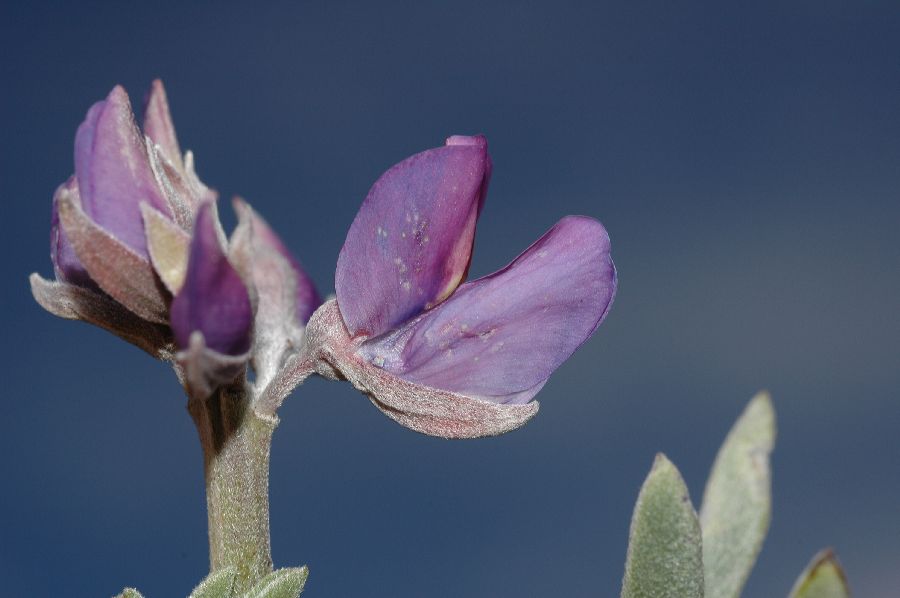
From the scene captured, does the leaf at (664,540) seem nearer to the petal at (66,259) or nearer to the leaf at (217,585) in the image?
the leaf at (217,585)

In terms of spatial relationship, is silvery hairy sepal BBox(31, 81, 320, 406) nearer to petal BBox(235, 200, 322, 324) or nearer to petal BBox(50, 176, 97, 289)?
petal BBox(50, 176, 97, 289)

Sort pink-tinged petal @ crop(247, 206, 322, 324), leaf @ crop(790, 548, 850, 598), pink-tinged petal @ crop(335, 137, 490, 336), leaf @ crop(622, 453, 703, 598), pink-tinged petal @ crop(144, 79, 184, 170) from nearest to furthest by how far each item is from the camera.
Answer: leaf @ crop(790, 548, 850, 598)
leaf @ crop(622, 453, 703, 598)
pink-tinged petal @ crop(335, 137, 490, 336)
pink-tinged petal @ crop(144, 79, 184, 170)
pink-tinged petal @ crop(247, 206, 322, 324)

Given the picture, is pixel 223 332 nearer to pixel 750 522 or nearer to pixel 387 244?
pixel 387 244

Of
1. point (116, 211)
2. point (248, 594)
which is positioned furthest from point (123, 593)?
point (116, 211)

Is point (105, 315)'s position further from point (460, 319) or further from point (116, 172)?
point (460, 319)

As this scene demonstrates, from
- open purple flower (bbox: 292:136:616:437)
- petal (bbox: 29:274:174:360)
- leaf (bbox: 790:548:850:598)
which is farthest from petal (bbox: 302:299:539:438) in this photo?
leaf (bbox: 790:548:850:598)

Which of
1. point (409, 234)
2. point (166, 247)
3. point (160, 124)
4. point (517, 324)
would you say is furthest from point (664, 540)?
point (160, 124)

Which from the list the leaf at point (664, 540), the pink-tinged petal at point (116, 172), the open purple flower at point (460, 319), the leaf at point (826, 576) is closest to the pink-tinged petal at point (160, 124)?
the pink-tinged petal at point (116, 172)
